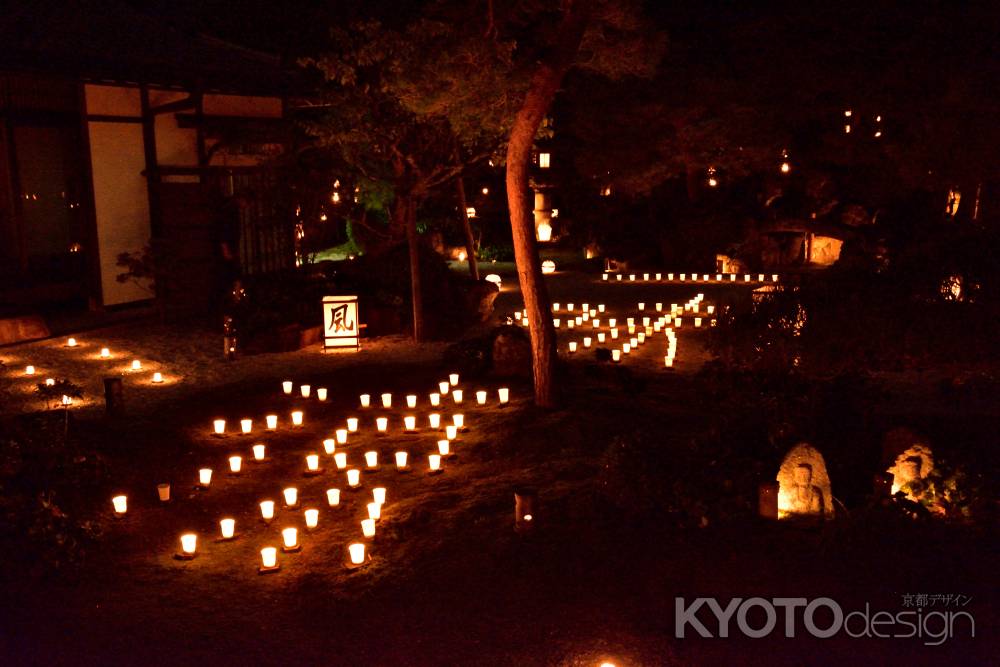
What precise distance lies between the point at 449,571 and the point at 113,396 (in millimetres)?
5451

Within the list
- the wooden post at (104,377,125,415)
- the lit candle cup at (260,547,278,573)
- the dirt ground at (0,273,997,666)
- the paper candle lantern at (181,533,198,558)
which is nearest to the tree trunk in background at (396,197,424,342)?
the dirt ground at (0,273,997,666)

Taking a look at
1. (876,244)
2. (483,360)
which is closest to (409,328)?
(483,360)

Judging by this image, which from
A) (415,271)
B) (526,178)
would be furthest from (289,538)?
(415,271)

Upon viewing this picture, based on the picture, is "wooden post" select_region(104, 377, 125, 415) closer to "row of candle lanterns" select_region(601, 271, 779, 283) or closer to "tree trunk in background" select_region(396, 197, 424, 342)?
"tree trunk in background" select_region(396, 197, 424, 342)

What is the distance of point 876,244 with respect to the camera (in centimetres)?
2362

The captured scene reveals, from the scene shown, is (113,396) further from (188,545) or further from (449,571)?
(449,571)

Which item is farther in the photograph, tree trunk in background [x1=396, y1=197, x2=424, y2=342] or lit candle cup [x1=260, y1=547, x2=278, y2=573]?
tree trunk in background [x1=396, y1=197, x2=424, y2=342]

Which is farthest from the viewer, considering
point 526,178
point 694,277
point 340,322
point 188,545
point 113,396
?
point 694,277

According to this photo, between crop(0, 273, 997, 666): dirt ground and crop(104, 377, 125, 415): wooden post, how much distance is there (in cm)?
35

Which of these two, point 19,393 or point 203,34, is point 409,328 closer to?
point 19,393

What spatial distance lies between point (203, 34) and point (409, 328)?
830cm

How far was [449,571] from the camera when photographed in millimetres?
5949

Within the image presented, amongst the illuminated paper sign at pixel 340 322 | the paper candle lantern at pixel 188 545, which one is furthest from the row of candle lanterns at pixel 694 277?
the paper candle lantern at pixel 188 545

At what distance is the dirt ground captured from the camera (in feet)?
16.3
